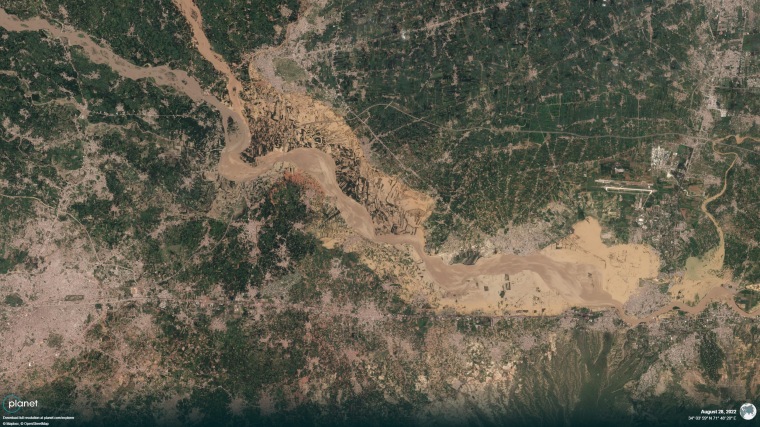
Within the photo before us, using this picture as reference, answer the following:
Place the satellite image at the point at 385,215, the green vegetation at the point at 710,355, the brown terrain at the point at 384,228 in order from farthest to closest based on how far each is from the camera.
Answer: the green vegetation at the point at 710,355
the brown terrain at the point at 384,228
the satellite image at the point at 385,215

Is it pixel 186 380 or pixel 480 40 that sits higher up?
pixel 480 40

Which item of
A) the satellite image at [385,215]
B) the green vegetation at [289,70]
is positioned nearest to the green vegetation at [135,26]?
the satellite image at [385,215]

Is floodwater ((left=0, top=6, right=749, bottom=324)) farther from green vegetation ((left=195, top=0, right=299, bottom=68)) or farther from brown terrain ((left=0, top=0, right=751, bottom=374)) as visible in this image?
green vegetation ((left=195, top=0, right=299, bottom=68))

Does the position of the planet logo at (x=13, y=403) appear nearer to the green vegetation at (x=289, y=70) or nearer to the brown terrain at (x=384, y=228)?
the brown terrain at (x=384, y=228)

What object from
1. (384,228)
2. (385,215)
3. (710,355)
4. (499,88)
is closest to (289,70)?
(385,215)

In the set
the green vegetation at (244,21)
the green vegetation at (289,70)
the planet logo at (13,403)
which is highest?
the green vegetation at (244,21)

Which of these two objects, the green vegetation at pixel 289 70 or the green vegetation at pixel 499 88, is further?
the green vegetation at pixel 289 70

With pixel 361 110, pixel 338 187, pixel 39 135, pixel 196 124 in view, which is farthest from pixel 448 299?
pixel 39 135

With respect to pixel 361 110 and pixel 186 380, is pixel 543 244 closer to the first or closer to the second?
pixel 361 110
